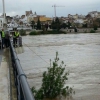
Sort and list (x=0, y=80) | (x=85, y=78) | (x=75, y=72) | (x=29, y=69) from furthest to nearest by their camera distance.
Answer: (x=29, y=69) → (x=75, y=72) → (x=85, y=78) → (x=0, y=80)

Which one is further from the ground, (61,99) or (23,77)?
(23,77)

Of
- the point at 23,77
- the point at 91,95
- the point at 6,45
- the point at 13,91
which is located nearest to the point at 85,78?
the point at 91,95

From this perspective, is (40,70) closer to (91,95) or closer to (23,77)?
(91,95)

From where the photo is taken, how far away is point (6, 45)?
2189 cm

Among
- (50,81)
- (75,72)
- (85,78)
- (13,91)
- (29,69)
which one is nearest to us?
(13,91)

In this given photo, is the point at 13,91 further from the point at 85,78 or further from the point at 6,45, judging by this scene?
the point at 6,45

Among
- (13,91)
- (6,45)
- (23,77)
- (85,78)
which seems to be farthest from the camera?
(6,45)

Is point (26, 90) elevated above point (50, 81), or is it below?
above

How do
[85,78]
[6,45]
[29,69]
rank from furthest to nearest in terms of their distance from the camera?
[6,45] → [29,69] → [85,78]

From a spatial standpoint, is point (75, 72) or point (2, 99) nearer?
point (2, 99)

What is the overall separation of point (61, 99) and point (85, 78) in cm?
296

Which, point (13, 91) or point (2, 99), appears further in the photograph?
point (13, 91)

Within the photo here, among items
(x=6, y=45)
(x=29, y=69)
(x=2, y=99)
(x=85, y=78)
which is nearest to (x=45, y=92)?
(x=2, y=99)

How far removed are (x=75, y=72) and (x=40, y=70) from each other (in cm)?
158
